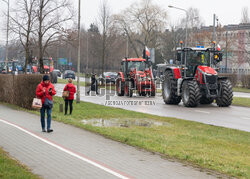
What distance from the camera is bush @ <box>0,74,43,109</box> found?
21.5 metres

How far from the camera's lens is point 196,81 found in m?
24.4

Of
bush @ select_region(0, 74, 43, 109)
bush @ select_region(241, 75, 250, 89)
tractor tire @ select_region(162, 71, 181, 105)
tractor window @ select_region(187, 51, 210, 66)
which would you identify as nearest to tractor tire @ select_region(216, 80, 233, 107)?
tractor window @ select_region(187, 51, 210, 66)

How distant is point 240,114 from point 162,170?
13225 mm

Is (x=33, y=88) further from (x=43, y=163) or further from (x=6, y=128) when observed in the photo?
(x=43, y=163)

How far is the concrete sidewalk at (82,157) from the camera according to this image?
8.03 metres

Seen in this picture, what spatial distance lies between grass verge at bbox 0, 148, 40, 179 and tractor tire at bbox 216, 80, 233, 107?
16.7 m

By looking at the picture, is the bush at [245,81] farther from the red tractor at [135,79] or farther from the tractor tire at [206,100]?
the tractor tire at [206,100]

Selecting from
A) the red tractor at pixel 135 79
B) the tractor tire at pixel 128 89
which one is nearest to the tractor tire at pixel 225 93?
the red tractor at pixel 135 79

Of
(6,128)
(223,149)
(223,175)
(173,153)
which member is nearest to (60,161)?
(173,153)

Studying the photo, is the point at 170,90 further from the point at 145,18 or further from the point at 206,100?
the point at 145,18

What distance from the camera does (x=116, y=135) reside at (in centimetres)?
1259

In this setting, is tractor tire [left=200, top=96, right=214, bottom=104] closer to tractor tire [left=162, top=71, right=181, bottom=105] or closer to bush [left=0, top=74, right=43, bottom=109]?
tractor tire [left=162, top=71, right=181, bottom=105]

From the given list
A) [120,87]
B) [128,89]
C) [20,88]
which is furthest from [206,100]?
[20,88]

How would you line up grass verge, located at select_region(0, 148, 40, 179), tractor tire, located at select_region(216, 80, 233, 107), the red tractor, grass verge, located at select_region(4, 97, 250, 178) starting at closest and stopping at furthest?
grass verge, located at select_region(0, 148, 40, 179), grass verge, located at select_region(4, 97, 250, 178), tractor tire, located at select_region(216, 80, 233, 107), the red tractor
